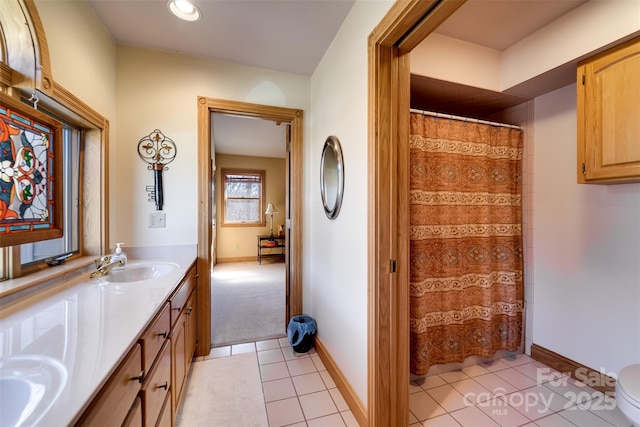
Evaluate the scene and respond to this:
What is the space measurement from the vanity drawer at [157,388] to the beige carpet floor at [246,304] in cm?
120

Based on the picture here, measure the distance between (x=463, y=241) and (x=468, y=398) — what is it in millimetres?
1051

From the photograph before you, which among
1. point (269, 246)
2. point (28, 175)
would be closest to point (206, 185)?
point (28, 175)

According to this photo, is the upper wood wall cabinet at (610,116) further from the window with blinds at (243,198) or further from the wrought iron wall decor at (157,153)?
the window with blinds at (243,198)

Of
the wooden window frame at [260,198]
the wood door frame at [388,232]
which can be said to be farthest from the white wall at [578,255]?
the wooden window frame at [260,198]

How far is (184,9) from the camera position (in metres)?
1.65

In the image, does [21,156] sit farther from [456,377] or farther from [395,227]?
[456,377]

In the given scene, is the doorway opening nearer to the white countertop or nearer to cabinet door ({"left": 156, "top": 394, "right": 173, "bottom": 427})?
cabinet door ({"left": 156, "top": 394, "right": 173, "bottom": 427})

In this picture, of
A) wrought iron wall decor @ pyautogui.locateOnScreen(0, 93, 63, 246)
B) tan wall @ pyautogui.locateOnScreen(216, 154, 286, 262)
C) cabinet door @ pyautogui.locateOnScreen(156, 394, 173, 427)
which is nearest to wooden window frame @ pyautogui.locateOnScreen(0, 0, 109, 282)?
wrought iron wall decor @ pyautogui.locateOnScreen(0, 93, 63, 246)

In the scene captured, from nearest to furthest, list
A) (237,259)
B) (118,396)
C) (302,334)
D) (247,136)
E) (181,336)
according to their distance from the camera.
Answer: (118,396) → (181,336) → (302,334) → (247,136) → (237,259)

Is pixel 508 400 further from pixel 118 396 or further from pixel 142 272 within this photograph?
pixel 142 272

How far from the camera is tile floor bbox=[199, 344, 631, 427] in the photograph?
5.02ft

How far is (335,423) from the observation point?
1.50 meters

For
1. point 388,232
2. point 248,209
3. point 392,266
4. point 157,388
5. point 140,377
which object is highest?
point 248,209

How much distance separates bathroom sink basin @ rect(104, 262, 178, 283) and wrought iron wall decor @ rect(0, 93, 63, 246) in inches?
17.5
